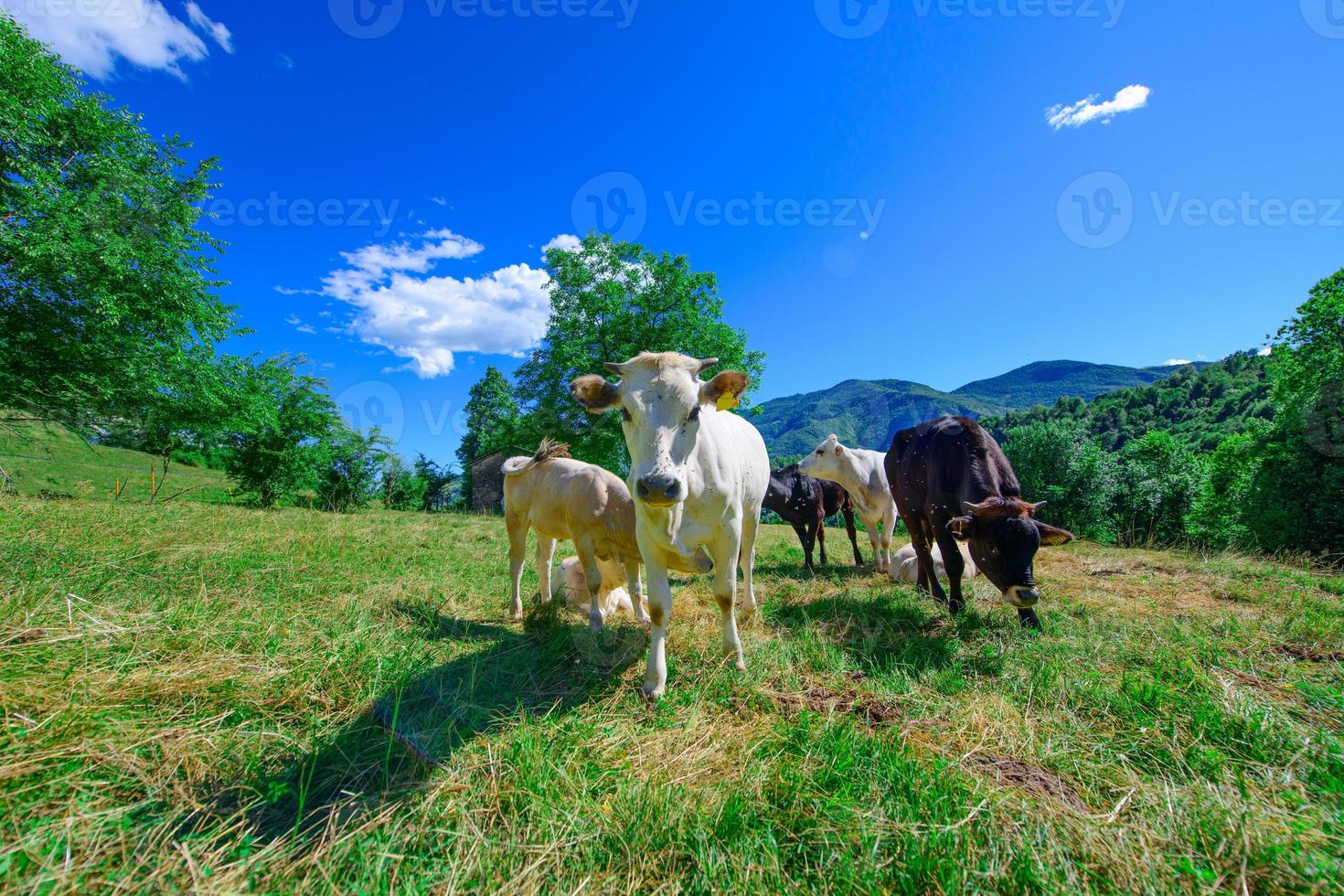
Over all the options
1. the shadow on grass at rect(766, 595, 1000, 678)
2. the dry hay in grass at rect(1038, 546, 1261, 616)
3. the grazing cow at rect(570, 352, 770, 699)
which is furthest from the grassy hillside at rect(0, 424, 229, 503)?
the dry hay in grass at rect(1038, 546, 1261, 616)

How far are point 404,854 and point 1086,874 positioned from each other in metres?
2.63

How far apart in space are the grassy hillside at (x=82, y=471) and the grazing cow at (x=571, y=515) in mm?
12748

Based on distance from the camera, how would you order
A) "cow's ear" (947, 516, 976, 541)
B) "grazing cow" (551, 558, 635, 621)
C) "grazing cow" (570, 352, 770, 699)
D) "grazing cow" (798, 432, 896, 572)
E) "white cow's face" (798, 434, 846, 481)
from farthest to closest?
1. "white cow's face" (798, 434, 846, 481)
2. "grazing cow" (798, 432, 896, 572)
3. "grazing cow" (551, 558, 635, 621)
4. "cow's ear" (947, 516, 976, 541)
5. "grazing cow" (570, 352, 770, 699)

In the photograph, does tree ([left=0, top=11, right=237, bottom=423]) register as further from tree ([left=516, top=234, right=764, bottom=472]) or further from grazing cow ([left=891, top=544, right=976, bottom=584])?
grazing cow ([left=891, top=544, right=976, bottom=584])

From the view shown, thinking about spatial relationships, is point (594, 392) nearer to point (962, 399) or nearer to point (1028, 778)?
point (1028, 778)

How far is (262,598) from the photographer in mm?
4328

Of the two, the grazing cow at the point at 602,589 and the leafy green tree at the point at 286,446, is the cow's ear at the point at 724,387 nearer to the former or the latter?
the grazing cow at the point at 602,589

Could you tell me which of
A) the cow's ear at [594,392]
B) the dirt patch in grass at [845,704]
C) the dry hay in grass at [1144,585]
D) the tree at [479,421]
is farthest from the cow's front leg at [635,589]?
the tree at [479,421]

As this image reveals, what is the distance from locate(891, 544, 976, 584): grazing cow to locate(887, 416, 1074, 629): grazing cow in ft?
1.67

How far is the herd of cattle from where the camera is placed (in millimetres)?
3391

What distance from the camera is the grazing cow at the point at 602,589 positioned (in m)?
5.88

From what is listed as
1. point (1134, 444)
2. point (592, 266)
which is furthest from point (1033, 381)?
point (592, 266)

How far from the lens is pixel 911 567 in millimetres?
Result: 7922

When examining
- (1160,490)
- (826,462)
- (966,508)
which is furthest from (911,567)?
(1160,490)
